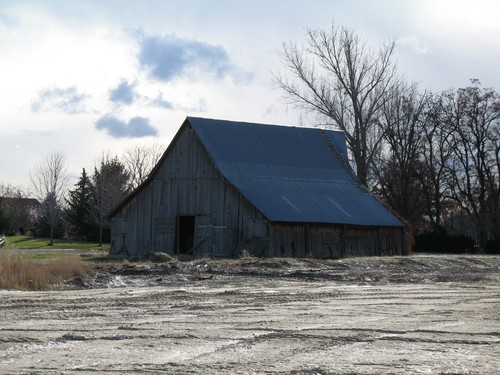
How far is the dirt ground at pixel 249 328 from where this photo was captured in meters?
9.32

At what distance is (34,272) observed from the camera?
73.5 ft

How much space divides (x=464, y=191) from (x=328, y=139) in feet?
81.9

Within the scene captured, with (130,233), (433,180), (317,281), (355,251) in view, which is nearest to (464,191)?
(433,180)

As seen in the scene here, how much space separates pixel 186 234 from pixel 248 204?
579 centimetres

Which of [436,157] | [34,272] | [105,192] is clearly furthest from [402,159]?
[34,272]

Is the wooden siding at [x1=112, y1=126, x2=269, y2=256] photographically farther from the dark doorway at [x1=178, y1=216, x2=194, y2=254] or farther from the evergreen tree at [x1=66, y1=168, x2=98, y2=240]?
the evergreen tree at [x1=66, y1=168, x2=98, y2=240]

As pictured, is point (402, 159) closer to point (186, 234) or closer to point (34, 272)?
point (186, 234)

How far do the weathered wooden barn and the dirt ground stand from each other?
Result: 17.8 metres

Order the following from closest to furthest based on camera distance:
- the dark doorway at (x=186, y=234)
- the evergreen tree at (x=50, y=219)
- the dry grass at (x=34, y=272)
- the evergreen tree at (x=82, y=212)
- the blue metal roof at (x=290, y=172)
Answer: the dry grass at (x=34, y=272) < the blue metal roof at (x=290, y=172) < the dark doorway at (x=186, y=234) < the evergreen tree at (x=50, y=219) < the evergreen tree at (x=82, y=212)

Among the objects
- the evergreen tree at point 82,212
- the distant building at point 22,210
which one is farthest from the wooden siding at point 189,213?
the distant building at point 22,210

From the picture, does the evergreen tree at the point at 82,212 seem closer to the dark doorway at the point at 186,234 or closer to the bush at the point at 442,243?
the bush at the point at 442,243

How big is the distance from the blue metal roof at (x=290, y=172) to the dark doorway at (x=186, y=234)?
3.74 m

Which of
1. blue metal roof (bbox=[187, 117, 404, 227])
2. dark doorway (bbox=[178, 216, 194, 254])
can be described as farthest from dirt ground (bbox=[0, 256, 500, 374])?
dark doorway (bbox=[178, 216, 194, 254])

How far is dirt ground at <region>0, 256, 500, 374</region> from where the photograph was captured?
9320 millimetres
